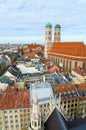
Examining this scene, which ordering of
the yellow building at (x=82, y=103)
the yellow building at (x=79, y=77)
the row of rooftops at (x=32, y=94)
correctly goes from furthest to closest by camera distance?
the yellow building at (x=79, y=77), the yellow building at (x=82, y=103), the row of rooftops at (x=32, y=94)

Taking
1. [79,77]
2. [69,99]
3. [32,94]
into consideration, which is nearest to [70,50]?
[79,77]

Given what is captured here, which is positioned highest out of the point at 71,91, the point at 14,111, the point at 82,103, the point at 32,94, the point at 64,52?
the point at 64,52

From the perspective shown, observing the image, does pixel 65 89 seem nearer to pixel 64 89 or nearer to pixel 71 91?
pixel 64 89

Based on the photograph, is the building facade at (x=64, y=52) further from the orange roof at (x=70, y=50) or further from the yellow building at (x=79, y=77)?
the yellow building at (x=79, y=77)

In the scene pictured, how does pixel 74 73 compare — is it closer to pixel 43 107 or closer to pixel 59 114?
pixel 43 107

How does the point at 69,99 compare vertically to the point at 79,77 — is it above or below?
above

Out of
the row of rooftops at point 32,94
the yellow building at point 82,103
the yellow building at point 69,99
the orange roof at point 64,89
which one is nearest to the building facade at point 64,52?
the yellow building at point 82,103
